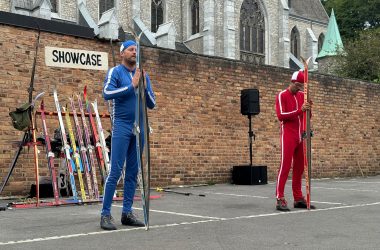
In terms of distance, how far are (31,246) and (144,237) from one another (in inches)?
37.7

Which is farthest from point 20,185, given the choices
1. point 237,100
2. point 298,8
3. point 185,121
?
point 298,8

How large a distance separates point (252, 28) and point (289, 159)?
36.8 m

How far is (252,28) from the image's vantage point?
42.2 meters

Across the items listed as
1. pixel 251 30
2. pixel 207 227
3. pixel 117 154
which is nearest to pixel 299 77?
pixel 207 227

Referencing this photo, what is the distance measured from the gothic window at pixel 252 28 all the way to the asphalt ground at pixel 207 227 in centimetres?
3486

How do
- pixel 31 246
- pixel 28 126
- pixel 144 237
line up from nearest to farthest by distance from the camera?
pixel 31 246 → pixel 144 237 → pixel 28 126

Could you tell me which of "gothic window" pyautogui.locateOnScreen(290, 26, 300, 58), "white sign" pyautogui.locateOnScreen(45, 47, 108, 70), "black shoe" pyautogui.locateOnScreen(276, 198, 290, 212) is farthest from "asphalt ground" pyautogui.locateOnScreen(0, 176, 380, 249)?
"gothic window" pyautogui.locateOnScreen(290, 26, 300, 58)

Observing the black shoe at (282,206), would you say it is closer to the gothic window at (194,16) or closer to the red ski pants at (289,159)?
the red ski pants at (289,159)

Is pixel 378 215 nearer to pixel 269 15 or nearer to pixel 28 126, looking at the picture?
pixel 28 126

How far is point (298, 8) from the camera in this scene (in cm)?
5391

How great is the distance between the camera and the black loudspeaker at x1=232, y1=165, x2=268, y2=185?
37.7 ft

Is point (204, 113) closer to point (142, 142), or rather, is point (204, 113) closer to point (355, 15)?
point (142, 142)

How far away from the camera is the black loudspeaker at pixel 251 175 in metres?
11.5

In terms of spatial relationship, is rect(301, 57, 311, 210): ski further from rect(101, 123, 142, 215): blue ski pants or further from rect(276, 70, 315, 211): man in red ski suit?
rect(101, 123, 142, 215): blue ski pants
